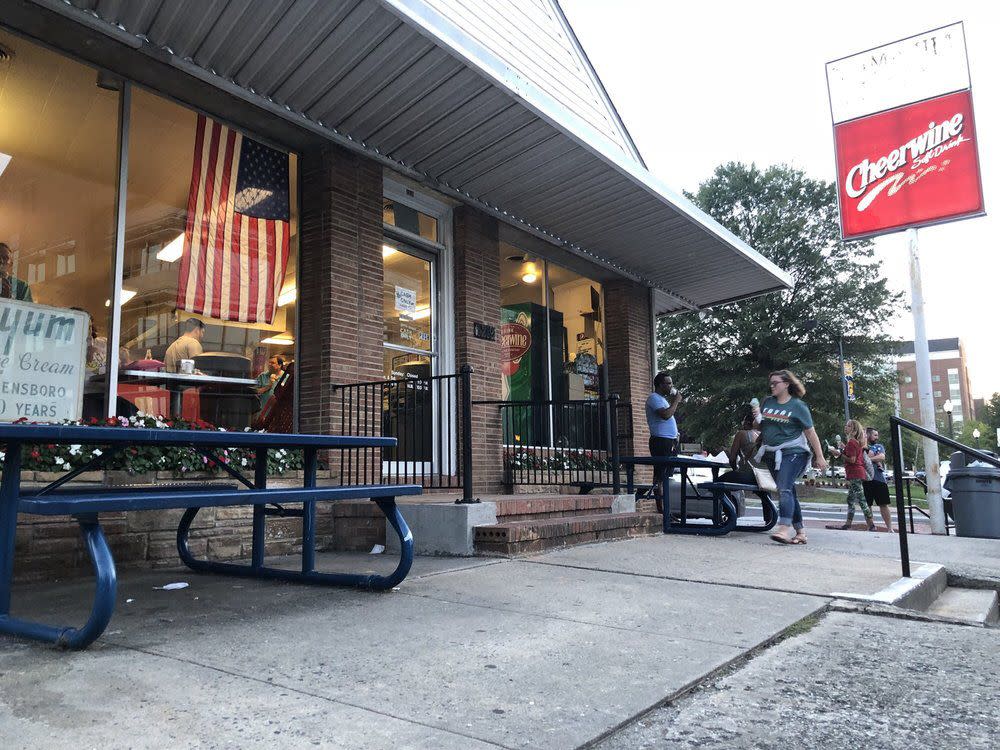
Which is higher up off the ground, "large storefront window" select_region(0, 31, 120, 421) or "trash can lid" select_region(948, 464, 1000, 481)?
"large storefront window" select_region(0, 31, 120, 421)

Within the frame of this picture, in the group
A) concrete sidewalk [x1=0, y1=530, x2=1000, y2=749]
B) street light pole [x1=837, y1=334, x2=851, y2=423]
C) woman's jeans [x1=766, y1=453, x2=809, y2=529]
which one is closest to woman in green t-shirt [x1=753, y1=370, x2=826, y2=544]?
woman's jeans [x1=766, y1=453, x2=809, y2=529]

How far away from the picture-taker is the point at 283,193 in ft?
23.0

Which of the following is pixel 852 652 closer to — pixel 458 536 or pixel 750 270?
pixel 458 536

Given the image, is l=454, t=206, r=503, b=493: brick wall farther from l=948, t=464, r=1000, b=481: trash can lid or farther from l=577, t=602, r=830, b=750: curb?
l=948, t=464, r=1000, b=481: trash can lid

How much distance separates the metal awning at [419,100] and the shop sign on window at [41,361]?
204 centimetres

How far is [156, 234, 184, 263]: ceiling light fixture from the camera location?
20.2 ft

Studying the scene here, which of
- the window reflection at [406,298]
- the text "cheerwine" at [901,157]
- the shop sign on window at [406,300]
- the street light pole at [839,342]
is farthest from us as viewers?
the street light pole at [839,342]

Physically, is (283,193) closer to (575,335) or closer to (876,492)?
(575,335)

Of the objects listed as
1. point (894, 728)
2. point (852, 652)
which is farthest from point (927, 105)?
point (894, 728)

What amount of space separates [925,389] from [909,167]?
329cm

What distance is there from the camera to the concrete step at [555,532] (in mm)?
5426

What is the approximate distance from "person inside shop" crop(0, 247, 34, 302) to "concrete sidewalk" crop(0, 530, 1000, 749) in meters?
2.44

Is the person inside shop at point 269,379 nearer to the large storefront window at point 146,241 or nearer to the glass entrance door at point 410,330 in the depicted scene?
the large storefront window at point 146,241

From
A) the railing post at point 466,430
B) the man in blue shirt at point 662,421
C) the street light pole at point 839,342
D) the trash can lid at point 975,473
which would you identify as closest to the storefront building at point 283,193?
the railing post at point 466,430
